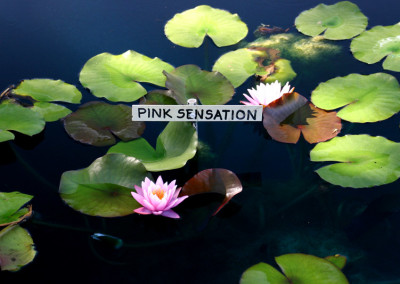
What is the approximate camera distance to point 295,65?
281cm

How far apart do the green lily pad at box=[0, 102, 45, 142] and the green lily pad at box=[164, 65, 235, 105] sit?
2.45 ft

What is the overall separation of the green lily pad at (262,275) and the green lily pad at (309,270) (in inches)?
1.2

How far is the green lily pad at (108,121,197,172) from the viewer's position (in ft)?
6.46

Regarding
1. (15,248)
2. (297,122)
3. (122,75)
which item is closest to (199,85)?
(122,75)

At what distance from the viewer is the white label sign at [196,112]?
1.89 metres

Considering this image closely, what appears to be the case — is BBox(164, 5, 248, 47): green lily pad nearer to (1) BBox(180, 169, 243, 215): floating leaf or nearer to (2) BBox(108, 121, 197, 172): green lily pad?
(2) BBox(108, 121, 197, 172): green lily pad

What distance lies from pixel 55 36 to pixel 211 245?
6.89ft

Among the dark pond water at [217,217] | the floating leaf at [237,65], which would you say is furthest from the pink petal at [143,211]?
the floating leaf at [237,65]

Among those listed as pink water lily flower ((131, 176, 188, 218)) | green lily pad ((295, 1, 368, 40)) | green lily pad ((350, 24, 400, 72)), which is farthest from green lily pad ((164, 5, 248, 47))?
pink water lily flower ((131, 176, 188, 218))

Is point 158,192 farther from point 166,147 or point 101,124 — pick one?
point 101,124

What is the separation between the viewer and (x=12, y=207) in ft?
6.05

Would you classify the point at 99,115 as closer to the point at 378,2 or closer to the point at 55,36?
the point at 55,36

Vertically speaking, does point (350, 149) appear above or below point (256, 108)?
below

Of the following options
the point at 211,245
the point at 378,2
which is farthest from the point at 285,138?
the point at 378,2
